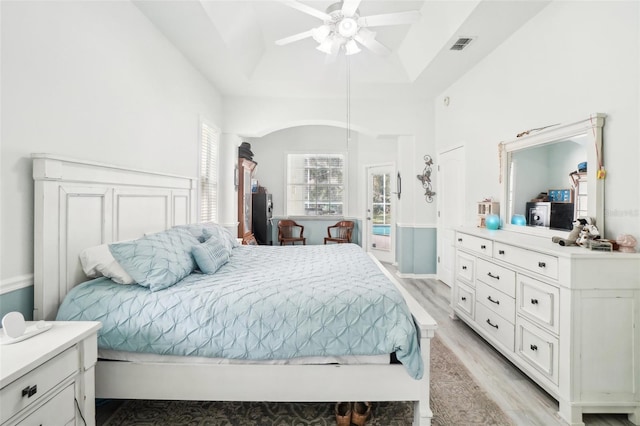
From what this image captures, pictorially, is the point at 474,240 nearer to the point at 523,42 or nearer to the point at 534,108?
the point at 534,108

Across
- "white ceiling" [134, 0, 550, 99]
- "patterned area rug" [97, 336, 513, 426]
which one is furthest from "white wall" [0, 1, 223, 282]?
"patterned area rug" [97, 336, 513, 426]

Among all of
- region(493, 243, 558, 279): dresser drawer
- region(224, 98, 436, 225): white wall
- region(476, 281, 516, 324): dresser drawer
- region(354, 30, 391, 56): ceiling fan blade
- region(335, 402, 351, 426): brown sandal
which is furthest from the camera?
region(224, 98, 436, 225): white wall

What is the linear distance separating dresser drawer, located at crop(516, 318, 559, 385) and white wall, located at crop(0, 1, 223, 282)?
116 inches

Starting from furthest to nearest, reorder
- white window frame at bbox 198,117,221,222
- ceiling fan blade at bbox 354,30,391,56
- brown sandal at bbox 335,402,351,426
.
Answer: white window frame at bbox 198,117,221,222, ceiling fan blade at bbox 354,30,391,56, brown sandal at bbox 335,402,351,426

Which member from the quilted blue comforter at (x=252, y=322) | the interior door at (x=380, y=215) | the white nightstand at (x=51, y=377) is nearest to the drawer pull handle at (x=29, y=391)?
the white nightstand at (x=51, y=377)

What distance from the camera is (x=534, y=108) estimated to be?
106 inches

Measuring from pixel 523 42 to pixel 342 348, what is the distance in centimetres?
304

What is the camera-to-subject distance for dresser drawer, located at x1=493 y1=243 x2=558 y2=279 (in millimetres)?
1905

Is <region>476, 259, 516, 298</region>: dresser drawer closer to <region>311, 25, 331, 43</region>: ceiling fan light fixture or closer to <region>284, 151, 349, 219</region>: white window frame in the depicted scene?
<region>311, 25, 331, 43</region>: ceiling fan light fixture

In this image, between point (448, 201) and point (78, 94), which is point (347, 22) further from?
point (448, 201)

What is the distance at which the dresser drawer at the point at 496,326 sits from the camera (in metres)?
2.32

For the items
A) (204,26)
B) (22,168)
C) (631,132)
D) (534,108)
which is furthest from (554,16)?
(22,168)

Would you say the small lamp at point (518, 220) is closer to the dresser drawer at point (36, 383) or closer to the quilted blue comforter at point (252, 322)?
the quilted blue comforter at point (252, 322)

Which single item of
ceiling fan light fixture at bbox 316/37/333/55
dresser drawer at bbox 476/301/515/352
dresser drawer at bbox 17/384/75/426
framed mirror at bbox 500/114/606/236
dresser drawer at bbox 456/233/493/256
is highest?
ceiling fan light fixture at bbox 316/37/333/55
